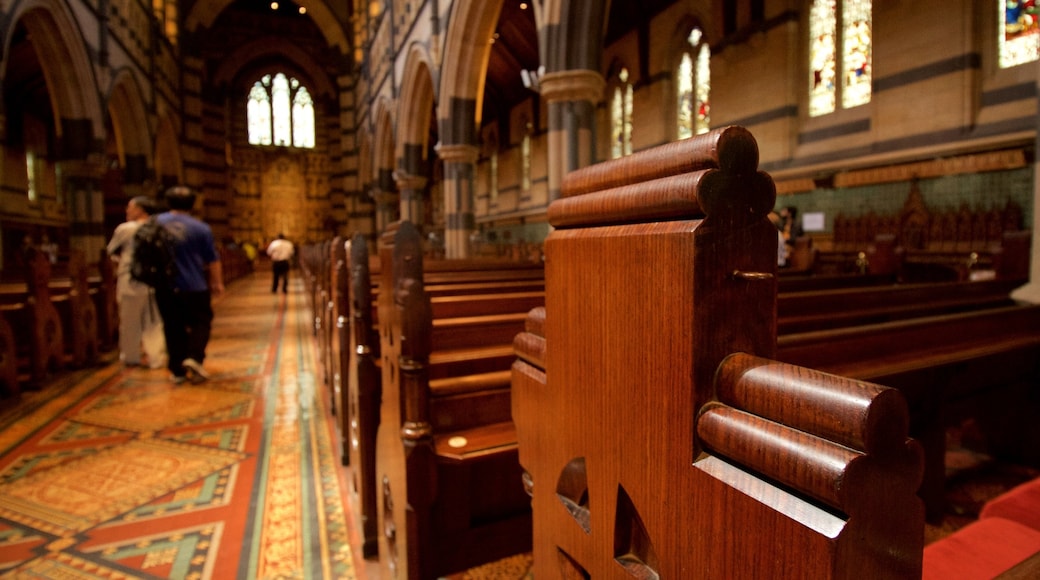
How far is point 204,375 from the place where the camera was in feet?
15.1

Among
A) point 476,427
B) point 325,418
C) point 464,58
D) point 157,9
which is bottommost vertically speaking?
point 325,418

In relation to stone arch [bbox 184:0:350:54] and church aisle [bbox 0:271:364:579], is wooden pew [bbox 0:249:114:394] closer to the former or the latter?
church aisle [bbox 0:271:364:579]

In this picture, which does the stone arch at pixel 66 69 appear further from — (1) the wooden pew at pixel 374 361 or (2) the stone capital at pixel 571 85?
(1) the wooden pew at pixel 374 361

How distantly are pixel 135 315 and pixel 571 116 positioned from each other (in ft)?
15.9

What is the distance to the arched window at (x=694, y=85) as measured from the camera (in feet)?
32.4

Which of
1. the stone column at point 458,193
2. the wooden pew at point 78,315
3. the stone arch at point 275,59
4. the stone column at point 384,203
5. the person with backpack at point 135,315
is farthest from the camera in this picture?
the stone arch at point 275,59

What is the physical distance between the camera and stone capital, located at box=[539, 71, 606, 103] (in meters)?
6.12

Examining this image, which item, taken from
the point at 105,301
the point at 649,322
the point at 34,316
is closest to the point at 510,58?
the point at 105,301

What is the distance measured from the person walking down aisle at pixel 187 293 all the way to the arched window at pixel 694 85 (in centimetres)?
794

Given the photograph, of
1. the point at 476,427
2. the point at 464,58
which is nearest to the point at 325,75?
the point at 464,58

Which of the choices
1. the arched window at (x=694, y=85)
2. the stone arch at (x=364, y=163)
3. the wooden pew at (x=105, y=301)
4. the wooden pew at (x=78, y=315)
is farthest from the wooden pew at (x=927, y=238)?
the stone arch at (x=364, y=163)

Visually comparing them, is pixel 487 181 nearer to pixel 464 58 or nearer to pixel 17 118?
pixel 464 58

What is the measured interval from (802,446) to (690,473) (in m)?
0.11

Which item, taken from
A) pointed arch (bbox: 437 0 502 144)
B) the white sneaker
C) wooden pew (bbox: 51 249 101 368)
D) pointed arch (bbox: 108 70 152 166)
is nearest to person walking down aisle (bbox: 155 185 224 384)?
the white sneaker
